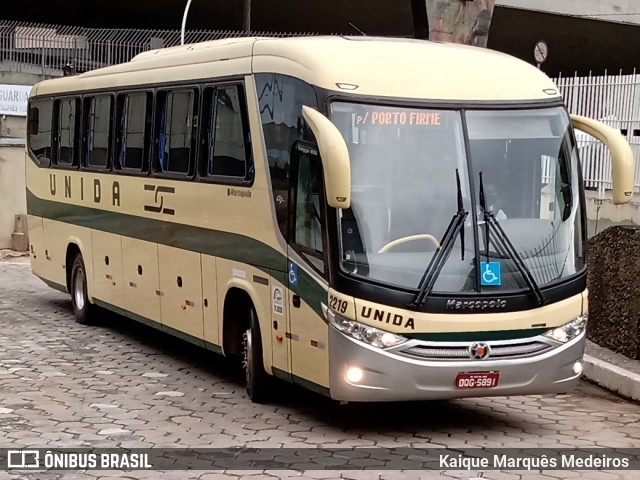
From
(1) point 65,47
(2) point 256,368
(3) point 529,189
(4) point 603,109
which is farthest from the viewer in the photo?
(1) point 65,47

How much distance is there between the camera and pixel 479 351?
8898 mm

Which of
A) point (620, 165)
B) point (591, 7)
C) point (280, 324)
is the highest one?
point (591, 7)

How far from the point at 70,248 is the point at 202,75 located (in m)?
5.01

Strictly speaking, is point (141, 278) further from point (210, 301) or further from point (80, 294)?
point (80, 294)

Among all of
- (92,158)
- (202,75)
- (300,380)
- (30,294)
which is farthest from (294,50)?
(30,294)

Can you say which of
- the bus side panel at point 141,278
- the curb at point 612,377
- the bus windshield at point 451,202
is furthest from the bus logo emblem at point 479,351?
the bus side panel at point 141,278

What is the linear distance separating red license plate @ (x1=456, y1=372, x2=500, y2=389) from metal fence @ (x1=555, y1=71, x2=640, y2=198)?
7.53m

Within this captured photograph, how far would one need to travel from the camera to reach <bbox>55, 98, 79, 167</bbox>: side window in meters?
15.5

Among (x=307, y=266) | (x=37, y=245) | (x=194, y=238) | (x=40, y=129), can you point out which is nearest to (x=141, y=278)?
(x=194, y=238)

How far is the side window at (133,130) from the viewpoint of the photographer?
13.0 m

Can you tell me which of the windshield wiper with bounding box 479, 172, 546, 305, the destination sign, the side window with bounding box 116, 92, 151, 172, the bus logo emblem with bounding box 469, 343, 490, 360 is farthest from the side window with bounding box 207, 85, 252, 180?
the bus logo emblem with bounding box 469, 343, 490, 360

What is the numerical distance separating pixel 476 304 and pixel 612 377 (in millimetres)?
3044

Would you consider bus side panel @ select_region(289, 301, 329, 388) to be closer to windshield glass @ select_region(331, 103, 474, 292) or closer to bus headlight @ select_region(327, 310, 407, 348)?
bus headlight @ select_region(327, 310, 407, 348)

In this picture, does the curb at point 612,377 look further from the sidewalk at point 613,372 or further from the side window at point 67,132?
the side window at point 67,132
